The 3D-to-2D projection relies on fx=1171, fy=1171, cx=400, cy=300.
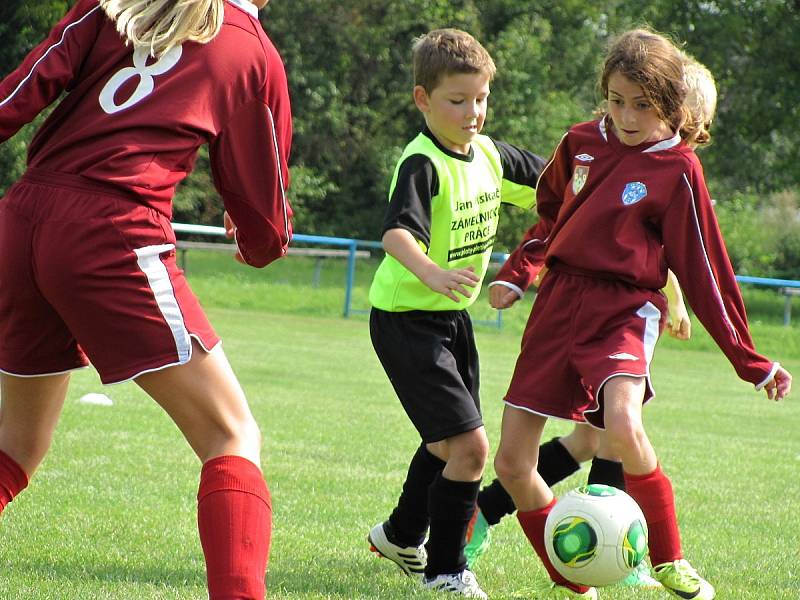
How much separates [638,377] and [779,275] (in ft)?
91.2

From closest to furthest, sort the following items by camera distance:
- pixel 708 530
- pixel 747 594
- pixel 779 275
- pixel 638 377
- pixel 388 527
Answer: pixel 638 377 < pixel 747 594 < pixel 388 527 < pixel 708 530 < pixel 779 275

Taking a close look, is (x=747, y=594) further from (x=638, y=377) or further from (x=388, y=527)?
(x=388, y=527)

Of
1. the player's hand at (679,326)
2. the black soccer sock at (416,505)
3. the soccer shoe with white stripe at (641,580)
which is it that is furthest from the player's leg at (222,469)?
the player's hand at (679,326)

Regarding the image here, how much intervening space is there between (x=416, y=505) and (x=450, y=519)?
406 millimetres

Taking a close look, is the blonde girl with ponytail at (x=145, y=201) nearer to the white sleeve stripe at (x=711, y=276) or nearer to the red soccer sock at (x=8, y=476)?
the red soccer sock at (x=8, y=476)

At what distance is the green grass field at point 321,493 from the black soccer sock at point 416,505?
6.1 inches

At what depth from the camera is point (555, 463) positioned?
4641 mm

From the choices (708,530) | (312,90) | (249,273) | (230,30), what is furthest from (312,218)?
(230,30)

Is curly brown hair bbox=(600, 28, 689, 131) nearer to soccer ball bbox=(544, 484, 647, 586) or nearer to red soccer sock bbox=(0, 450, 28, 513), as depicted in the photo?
soccer ball bbox=(544, 484, 647, 586)

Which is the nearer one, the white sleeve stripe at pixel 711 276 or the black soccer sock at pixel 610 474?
the white sleeve stripe at pixel 711 276

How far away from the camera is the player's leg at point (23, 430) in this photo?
123 inches

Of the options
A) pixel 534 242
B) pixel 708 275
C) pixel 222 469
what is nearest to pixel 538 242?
pixel 534 242

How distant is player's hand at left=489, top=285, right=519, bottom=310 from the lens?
163 inches

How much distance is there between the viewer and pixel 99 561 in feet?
13.1
